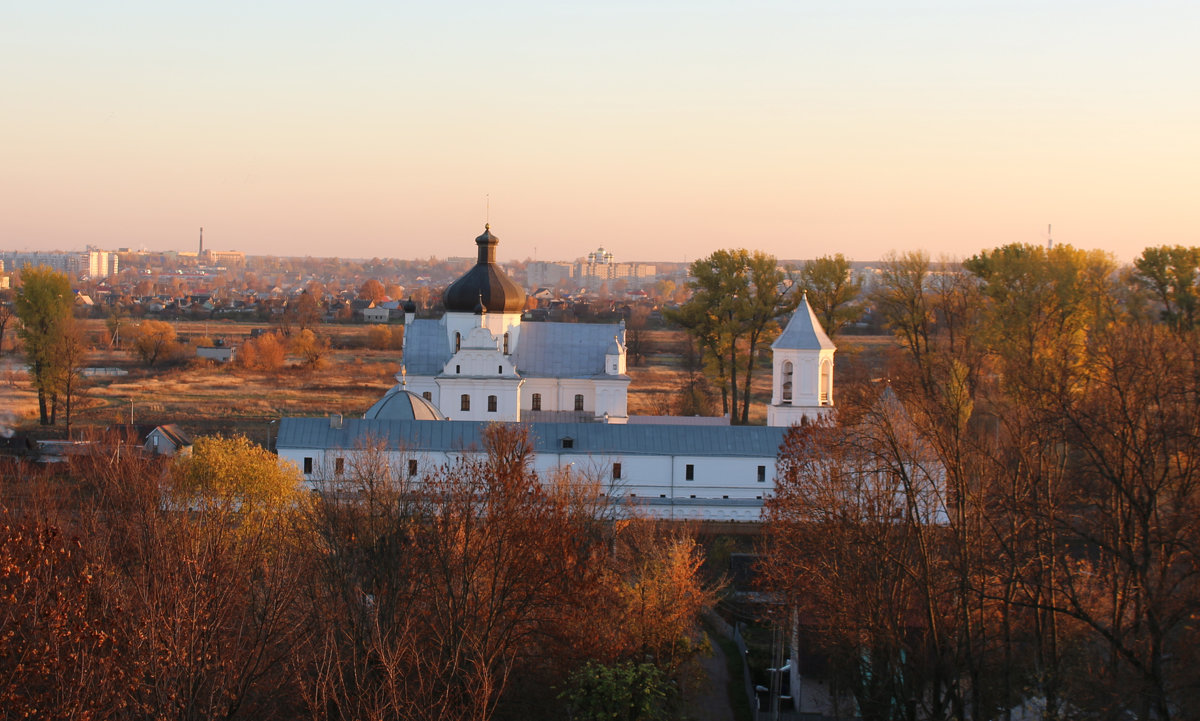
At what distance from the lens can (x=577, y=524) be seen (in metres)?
20.8

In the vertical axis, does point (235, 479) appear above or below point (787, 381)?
below

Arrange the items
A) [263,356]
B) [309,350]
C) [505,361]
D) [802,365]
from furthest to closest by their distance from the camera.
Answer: [309,350] < [263,356] < [505,361] < [802,365]

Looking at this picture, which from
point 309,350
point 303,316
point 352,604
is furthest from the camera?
point 303,316

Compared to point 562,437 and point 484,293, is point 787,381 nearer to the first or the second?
point 562,437

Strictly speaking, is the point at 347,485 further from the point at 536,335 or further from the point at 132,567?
the point at 536,335

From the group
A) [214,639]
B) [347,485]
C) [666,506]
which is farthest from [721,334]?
[214,639]

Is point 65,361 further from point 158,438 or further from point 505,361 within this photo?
point 505,361

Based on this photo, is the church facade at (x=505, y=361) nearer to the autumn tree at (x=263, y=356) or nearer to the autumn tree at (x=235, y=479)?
the autumn tree at (x=235, y=479)

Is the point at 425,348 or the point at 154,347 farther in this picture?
the point at 154,347

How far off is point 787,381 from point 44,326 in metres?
27.3

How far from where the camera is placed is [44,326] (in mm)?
45656

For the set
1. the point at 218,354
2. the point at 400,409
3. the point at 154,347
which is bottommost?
the point at 218,354

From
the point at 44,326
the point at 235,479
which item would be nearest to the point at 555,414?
the point at 235,479

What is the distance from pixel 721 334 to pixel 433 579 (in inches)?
1045
